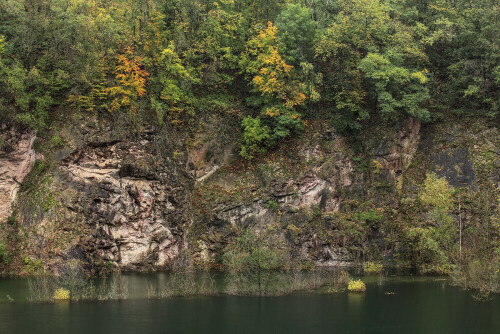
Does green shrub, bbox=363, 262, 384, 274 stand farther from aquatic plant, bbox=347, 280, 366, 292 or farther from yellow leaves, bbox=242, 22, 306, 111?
yellow leaves, bbox=242, 22, 306, 111

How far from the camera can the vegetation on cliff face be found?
127ft

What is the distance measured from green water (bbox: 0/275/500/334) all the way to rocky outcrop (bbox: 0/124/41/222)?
9393 millimetres

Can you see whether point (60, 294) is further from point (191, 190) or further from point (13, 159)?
point (191, 190)

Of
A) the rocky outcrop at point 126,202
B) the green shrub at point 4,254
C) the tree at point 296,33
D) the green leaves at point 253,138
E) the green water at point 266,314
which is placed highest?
the tree at point 296,33

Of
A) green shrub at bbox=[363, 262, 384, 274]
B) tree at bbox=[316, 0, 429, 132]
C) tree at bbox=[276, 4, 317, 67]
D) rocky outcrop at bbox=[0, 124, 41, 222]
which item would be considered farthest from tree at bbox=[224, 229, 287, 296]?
tree at bbox=[276, 4, 317, 67]

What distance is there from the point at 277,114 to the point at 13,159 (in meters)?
22.9

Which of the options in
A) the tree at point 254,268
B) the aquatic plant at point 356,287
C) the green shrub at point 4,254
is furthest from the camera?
the green shrub at point 4,254

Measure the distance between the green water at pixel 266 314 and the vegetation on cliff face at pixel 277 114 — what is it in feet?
25.4

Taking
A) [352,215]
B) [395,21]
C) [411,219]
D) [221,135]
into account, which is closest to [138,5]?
[221,135]

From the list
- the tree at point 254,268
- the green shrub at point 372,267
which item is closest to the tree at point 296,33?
the green shrub at point 372,267

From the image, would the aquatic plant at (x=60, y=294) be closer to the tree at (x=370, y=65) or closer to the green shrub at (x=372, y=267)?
the green shrub at (x=372, y=267)

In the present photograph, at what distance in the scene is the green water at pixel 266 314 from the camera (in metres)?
21.6

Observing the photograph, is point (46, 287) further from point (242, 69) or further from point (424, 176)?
point (424, 176)

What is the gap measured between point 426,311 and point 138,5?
3967 centimetres
